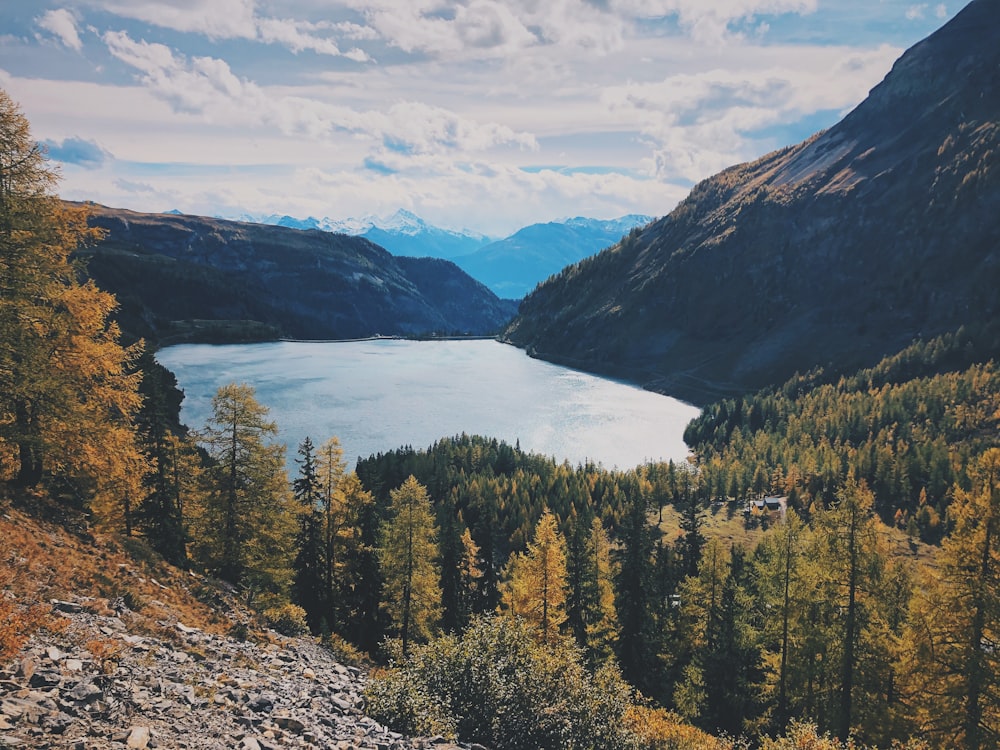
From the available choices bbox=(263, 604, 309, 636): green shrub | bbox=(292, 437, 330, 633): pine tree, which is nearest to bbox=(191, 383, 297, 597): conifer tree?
bbox=(263, 604, 309, 636): green shrub

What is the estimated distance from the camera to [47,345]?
2695 centimetres

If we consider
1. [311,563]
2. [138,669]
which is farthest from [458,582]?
[138,669]

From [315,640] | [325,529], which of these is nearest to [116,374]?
[315,640]

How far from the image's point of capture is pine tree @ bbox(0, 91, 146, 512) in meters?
25.7

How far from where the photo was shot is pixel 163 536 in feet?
149

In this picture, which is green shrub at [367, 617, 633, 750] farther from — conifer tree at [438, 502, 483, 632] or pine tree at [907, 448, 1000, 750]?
conifer tree at [438, 502, 483, 632]

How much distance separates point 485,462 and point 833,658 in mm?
113428

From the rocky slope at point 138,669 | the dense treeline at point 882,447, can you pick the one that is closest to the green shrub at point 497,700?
the rocky slope at point 138,669

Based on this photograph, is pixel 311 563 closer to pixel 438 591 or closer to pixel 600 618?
Result: pixel 438 591

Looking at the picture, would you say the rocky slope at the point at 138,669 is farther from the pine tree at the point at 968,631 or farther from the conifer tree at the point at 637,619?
the conifer tree at the point at 637,619

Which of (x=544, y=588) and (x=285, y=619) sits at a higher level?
(x=285, y=619)

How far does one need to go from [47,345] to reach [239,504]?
16.6 m

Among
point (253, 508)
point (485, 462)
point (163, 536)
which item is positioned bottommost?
point (485, 462)

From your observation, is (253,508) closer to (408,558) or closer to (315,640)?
(315,640)
